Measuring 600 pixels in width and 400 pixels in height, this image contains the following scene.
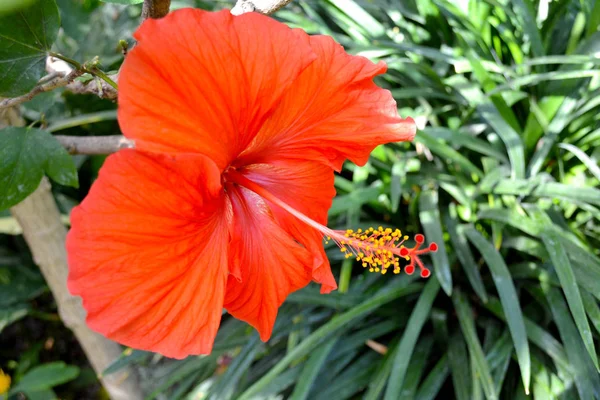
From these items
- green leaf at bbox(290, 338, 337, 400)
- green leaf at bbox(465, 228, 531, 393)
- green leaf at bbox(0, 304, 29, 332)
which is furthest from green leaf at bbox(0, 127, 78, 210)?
green leaf at bbox(0, 304, 29, 332)

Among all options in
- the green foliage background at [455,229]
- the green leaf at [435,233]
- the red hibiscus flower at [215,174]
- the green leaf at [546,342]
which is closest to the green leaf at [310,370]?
the green foliage background at [455,229]

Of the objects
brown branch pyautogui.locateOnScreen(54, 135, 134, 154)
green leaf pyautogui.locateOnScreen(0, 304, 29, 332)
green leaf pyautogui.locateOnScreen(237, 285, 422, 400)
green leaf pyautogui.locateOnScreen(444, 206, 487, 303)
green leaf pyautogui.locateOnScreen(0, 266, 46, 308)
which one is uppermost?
brown branch pyautogui.locateOnScreen(54, 135, 134, 154)

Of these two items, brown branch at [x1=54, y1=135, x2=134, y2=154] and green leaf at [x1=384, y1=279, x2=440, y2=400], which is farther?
green leaf at [x1=384, y1=279, x2=440, y2=400]

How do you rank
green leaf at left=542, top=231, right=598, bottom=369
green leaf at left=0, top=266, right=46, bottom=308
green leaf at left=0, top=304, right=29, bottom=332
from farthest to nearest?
1. green leaf at left=0, top=266, right=46, bottom=308
2. green leaf at left=0, top=304, right=29, bottom=332
3. green leaf at left=542, top=231, right=598, bottom=369

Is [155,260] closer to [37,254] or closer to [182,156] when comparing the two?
[182,156]

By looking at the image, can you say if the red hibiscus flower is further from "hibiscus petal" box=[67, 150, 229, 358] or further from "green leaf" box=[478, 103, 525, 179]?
"green leaf" box=[478, 103, 525, 179]

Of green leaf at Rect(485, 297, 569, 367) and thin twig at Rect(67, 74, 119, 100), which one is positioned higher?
thin twig at Rect(67, 74, 119, 100)

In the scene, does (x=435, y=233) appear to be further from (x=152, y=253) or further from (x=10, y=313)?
(x=10, y=313)
